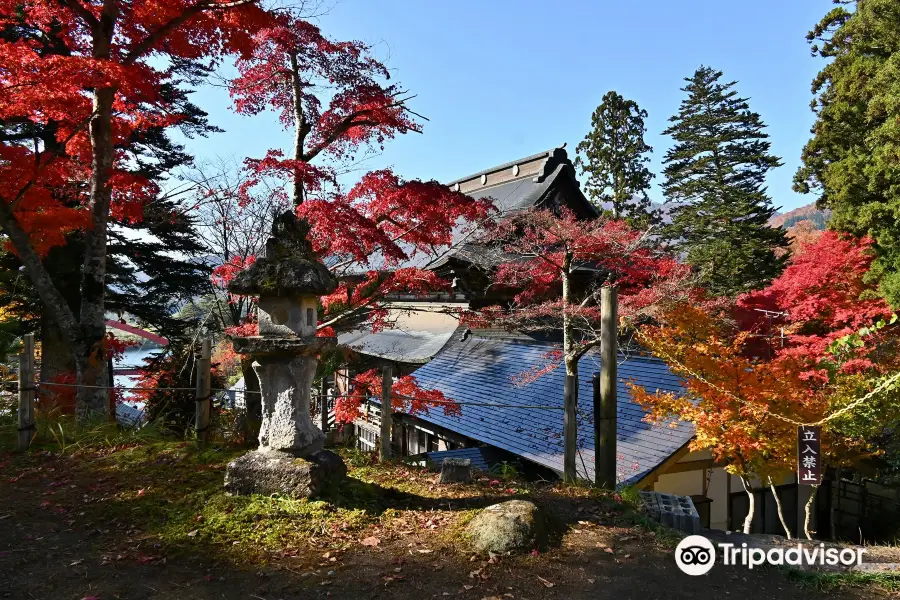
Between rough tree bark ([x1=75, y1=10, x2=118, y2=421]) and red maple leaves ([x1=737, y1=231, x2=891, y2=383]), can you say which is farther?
red maple leaves ([x1=737, y1=231, x2=891, y2=383])

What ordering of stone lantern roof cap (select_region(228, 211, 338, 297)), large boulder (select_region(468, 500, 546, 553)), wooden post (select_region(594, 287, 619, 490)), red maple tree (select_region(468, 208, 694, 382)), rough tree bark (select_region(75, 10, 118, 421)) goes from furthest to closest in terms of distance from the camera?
red maple tree (select_region(468, 208, 694, 382)) → rough tree bark (select_region(75, 10, 118, 421)) → wooden post (select_region(594, 287, 619, 490)) → stone lantern roof cap (select_region(228, 211, 338, 297)) → large boulder (select_region(468, 500, 546, 553))

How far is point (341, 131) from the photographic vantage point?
7.36 metres

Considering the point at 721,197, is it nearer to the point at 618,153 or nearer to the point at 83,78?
the point at 618,153

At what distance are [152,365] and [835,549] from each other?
371 inches

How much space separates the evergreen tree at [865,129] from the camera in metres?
10.1

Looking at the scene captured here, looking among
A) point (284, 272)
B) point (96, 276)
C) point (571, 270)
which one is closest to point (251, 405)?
point (96, 276)

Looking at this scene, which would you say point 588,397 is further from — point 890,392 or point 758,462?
point 890,392

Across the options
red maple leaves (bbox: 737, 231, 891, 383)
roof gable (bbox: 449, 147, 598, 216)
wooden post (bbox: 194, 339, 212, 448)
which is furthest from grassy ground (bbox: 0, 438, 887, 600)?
roof gable (bbox: 449, 147, 598, 216)

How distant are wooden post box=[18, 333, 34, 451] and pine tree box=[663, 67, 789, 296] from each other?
18965 millimetres

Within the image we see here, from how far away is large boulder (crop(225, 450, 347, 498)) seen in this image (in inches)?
158

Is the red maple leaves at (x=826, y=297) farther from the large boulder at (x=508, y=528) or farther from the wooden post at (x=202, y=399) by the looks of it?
the wooden post at (x=202, y=399)

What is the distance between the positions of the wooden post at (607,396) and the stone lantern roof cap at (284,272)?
2607mm

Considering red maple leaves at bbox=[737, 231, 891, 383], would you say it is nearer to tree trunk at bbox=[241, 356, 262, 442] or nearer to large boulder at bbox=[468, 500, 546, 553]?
large boulder at bbox=[468, 500, 546, 553]

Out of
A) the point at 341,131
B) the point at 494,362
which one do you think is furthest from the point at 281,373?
the point at 494,362
